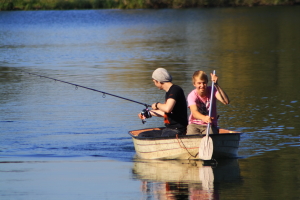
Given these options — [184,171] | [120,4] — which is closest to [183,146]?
[184,171]

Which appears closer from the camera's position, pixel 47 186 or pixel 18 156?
pixel 47 186

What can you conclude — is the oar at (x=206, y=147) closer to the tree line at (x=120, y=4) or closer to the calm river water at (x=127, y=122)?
the calm river water at (x=127, y=122)

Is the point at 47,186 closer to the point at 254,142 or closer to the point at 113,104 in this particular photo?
the point at 254,142

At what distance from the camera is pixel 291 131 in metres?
10.5

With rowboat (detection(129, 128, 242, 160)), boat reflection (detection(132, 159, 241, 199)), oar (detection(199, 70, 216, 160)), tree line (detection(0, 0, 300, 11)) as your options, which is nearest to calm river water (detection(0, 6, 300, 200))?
boat reflection (detection(132, 159, 241, 199))

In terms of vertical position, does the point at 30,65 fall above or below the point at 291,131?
above

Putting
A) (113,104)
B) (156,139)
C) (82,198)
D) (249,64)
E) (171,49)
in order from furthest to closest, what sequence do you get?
1. (171,49)
2. (249,64)
3. (113,104)
4. (156,139)
5. (82,198)

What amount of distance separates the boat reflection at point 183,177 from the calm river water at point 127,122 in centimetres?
1

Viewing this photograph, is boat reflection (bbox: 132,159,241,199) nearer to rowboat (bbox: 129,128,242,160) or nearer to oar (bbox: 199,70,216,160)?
rowboat (bbox: 129,128,242,160)

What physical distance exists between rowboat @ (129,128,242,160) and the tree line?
198 ft

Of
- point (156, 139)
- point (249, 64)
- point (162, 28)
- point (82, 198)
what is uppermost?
point (162, 28)


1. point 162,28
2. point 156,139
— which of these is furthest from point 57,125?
point 162,28

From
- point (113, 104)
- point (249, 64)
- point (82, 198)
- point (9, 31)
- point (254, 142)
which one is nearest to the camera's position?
point (82, 198)

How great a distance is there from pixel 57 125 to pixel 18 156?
94.4 inches
